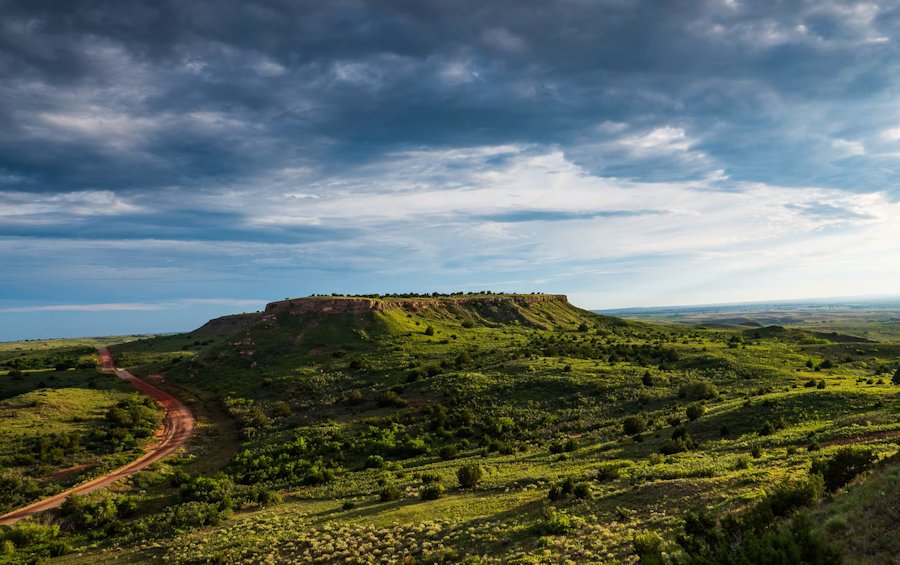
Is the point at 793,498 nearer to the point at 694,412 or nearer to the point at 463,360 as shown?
the point at 694,412

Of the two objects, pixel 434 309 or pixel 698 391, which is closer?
pixel 698 391

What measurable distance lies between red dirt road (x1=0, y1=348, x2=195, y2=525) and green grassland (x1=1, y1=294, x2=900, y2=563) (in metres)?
2.33

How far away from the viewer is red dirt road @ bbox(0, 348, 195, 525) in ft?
111

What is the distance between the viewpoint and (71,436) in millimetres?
47906

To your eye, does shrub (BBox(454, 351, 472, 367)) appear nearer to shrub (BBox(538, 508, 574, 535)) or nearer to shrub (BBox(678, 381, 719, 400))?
shrub (BBox(678, 381, 719, 400))

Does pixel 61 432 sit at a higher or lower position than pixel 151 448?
higher

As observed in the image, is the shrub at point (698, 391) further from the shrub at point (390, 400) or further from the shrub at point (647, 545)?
the shrub at point (647, 545)

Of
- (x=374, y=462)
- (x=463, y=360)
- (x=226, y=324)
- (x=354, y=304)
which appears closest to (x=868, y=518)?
(x=374, y=462)

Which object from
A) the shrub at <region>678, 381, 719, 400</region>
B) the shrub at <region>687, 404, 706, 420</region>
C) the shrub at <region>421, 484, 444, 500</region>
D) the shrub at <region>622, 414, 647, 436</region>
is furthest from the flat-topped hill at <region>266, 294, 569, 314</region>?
the shrub at <region>421, 484, 444, 500</region>

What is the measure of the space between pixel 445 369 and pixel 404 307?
152 ft

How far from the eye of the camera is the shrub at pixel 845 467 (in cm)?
1648

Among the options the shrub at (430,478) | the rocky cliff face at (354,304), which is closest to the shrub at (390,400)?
the shrub at (430,478)

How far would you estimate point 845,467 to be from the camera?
54.9 ft

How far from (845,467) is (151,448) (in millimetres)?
57402
